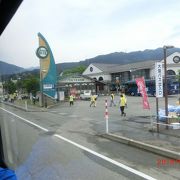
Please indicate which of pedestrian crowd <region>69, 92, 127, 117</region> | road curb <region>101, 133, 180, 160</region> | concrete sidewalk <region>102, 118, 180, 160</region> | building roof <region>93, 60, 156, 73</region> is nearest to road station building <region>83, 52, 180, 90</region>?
building roof <region>93, 60, 156, 73</region>

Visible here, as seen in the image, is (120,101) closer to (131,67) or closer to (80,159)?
(80,159)

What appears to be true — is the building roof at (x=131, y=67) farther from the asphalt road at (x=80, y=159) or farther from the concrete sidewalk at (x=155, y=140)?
the asphalt road at (x=80, y=159)

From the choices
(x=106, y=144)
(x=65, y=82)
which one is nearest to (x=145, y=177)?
(x=106, y=144)

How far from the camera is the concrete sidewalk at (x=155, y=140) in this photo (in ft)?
28.4

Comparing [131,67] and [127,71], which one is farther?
[127,71]

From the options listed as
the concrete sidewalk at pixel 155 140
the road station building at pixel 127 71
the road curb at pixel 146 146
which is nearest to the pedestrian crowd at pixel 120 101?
the concrete sidewalk at pixel 155 140

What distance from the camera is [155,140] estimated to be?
10.3 metres

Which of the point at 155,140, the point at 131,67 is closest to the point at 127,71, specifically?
the point at 131,67

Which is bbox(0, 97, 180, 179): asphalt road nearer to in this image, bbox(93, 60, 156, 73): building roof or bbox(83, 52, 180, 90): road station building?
bbox(83, 52, 180, 90): road station building

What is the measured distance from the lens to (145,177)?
21.4 ft

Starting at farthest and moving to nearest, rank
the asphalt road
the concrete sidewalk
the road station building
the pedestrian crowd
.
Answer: the road station building, the pedestrian crowd, the concrete sidewalk, the asphalt road

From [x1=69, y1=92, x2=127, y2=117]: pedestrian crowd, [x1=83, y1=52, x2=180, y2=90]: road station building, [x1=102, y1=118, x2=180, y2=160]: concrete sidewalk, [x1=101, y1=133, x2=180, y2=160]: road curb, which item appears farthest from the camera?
[x1=83, y1=52, x2=180, y2=90]: road station building

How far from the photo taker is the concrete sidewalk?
8.66 metres

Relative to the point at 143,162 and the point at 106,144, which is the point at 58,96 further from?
the point at 143,162
